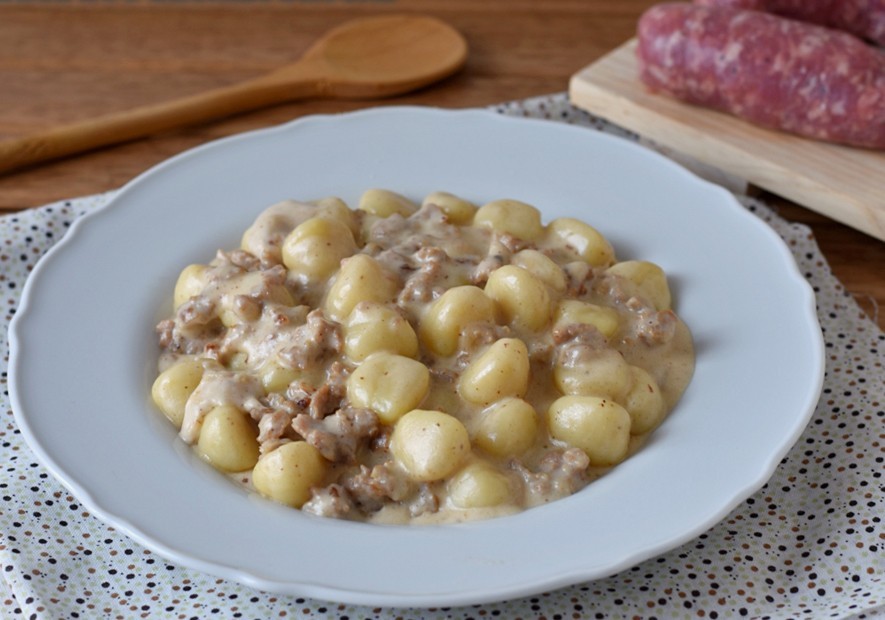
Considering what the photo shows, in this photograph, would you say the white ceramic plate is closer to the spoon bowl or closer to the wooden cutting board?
the wooden cutting board

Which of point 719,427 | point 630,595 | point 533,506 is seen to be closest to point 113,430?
point 533,506

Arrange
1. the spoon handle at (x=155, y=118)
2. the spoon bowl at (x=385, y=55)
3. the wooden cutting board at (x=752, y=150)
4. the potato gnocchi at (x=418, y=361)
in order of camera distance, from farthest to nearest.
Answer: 1. the spoon bowl at (x=385, y=55)
2. the spoon handle at (x=155, y=118)
3. the wooden cutting board at (x=752, y=150)
4. the potato gnocchi at (x=418, y=361)

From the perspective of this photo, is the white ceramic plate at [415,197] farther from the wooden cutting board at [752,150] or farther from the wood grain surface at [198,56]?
the wood grain surface at [198,56]

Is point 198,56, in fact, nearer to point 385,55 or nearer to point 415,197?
point 385,55

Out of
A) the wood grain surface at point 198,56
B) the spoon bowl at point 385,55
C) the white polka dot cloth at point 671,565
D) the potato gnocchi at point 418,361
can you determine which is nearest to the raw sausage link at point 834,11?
the wood grain surface at point 198,56

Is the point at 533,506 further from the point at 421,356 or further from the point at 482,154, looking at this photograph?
the point at 482,154

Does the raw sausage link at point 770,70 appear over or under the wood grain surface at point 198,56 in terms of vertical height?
over
